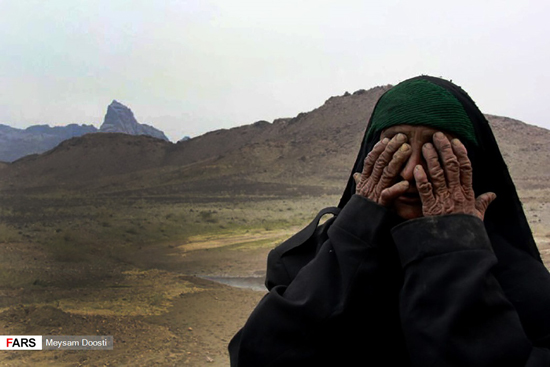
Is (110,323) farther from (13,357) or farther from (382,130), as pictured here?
(382,130)

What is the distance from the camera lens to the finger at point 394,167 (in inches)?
53.9

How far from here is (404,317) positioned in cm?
127

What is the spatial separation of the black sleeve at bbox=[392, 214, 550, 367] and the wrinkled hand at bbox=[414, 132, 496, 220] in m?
0.05

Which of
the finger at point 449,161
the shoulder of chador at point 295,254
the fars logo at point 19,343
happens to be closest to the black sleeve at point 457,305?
the finger at point 449,161

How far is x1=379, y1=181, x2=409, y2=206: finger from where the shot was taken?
1.36 metres

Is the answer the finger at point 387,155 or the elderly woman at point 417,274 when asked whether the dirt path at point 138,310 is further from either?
the finger at point 387,155

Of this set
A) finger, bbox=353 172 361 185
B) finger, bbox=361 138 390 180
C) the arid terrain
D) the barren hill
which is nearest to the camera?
finger, bbox=361 138 390 180

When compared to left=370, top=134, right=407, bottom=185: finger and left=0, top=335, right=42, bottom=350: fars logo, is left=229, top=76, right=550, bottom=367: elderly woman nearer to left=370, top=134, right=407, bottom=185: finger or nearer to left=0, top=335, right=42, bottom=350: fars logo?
left=370, top=134, right=407, bottom=185: finger

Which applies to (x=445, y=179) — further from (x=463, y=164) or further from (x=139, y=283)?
(x=139, y=283)

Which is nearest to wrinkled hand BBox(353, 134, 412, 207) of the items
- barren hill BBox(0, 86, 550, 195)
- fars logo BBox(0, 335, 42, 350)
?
fars logo BBox(0, 335, 42, 350)

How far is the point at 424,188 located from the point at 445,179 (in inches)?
3.0

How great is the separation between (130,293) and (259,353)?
901cm

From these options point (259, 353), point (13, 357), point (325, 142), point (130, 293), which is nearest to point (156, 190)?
point (325, 142)

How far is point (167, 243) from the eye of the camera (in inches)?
700
